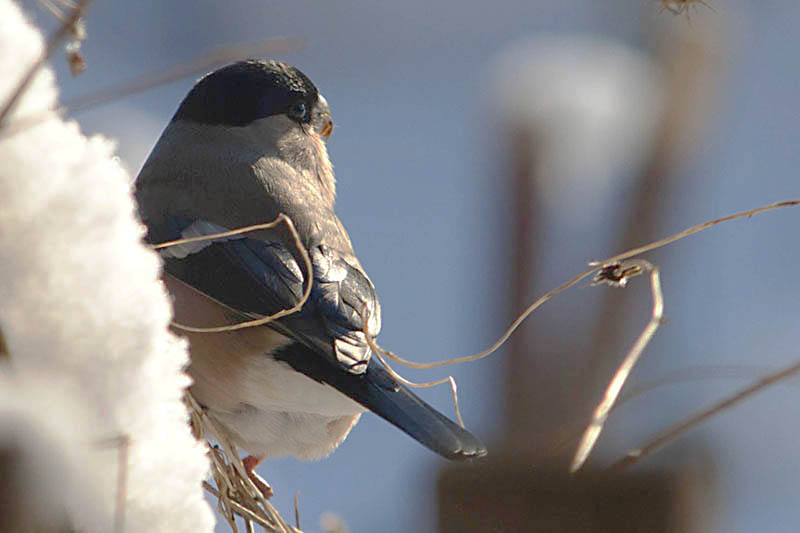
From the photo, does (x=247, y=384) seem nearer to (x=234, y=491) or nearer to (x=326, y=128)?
(x=234, y=491)

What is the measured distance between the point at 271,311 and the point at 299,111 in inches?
23.4

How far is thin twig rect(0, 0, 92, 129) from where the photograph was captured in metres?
0.44

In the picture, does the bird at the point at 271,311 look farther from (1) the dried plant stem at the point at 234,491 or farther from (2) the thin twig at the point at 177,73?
(2) the thin twig at the point at 177,73

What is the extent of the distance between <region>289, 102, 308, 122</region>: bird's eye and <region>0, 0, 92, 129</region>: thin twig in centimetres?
137

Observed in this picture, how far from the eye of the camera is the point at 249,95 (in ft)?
6.06

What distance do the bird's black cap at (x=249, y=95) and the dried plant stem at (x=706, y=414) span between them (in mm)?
1299

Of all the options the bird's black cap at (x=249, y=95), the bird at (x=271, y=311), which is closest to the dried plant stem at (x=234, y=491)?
the bird at (x=271, y=311)

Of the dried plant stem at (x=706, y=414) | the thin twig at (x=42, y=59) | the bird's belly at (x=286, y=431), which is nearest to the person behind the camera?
the thin twig at (x=42, y=59)

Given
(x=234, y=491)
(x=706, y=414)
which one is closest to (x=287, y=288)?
(x=234, y=491)

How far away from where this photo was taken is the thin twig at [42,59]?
1.45 feet

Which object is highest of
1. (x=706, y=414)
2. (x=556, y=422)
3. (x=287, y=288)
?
(x=556, y=422)

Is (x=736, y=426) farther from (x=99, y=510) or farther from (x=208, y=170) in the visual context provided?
(x=99, y=510)

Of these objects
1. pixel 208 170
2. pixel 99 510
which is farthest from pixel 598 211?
pixel 99 510

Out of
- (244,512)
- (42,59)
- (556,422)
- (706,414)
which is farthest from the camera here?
(556,422)
